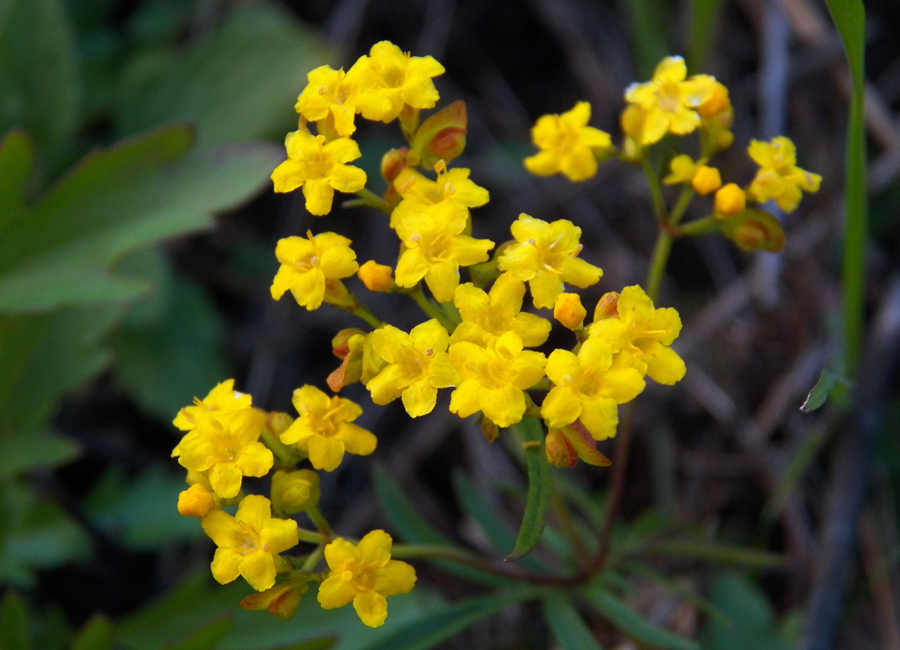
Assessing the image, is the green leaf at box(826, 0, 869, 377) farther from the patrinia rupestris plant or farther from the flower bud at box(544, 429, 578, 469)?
the flower bud at box(544, 429, 578, 469)

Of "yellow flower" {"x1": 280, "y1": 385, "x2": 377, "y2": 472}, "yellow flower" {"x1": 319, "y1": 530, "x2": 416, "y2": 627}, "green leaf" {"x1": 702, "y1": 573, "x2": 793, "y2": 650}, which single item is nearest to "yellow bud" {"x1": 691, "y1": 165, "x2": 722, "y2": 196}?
"yellow flower" {"x1": 280, "y1": 385, "x2": 377, "y2": 472}

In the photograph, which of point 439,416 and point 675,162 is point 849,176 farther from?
point 439,416

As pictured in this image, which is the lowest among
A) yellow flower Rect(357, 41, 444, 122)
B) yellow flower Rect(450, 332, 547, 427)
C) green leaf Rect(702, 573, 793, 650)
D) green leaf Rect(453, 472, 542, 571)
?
green leaf Rect(702, 573, 793, 650)

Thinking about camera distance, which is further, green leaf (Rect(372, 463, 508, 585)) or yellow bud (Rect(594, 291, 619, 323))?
green leaf (Rect(372, 463, 508, 585))

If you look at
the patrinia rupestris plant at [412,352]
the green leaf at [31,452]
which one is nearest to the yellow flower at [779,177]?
the patrinia rupestris plant at [412,352]

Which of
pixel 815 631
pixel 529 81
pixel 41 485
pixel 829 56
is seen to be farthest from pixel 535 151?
pixel 41 485

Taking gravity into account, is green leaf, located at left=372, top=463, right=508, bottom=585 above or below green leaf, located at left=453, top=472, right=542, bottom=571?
above
